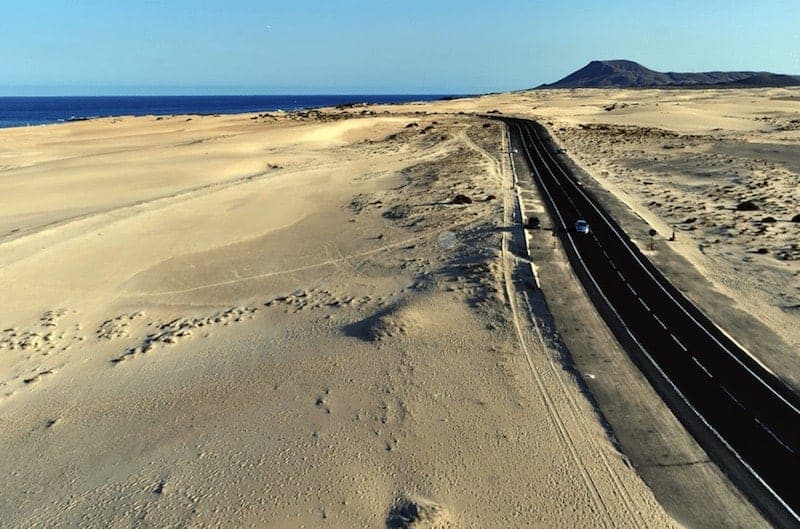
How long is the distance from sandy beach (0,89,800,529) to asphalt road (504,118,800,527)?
22.5 inches

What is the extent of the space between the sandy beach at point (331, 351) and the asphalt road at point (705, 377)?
1.88 ft

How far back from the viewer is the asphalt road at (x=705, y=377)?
941 cm

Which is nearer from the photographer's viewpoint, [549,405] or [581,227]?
[549,405]

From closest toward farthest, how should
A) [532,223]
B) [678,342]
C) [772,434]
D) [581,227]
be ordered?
[772,434] < [678,342] < [581,227] < [532,223]

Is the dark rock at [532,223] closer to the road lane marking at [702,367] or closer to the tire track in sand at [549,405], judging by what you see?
the tire track in sand at [549,405]

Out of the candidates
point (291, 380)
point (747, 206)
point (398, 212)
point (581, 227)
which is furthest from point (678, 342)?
point (398, 212)

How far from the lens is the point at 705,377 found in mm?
12195

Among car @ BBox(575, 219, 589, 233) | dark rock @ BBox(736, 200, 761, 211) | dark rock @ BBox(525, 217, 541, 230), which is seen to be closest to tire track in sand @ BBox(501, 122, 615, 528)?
dark rock @ BBox(525, 217, 541, 230)

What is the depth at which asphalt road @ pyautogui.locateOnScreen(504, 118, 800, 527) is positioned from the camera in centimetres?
941

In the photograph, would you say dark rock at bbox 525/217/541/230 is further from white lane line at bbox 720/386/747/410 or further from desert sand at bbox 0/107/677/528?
white lane line at bbox 720/386/747/410

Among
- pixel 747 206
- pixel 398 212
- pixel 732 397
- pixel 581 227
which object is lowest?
pixel 398 212

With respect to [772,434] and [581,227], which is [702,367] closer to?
[772,434]

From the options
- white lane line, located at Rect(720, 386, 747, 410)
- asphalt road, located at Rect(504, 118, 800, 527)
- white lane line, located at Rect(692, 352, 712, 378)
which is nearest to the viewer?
asphalt road, located at Rect(504, 118, 800, 527)

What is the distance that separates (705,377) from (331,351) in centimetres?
802
